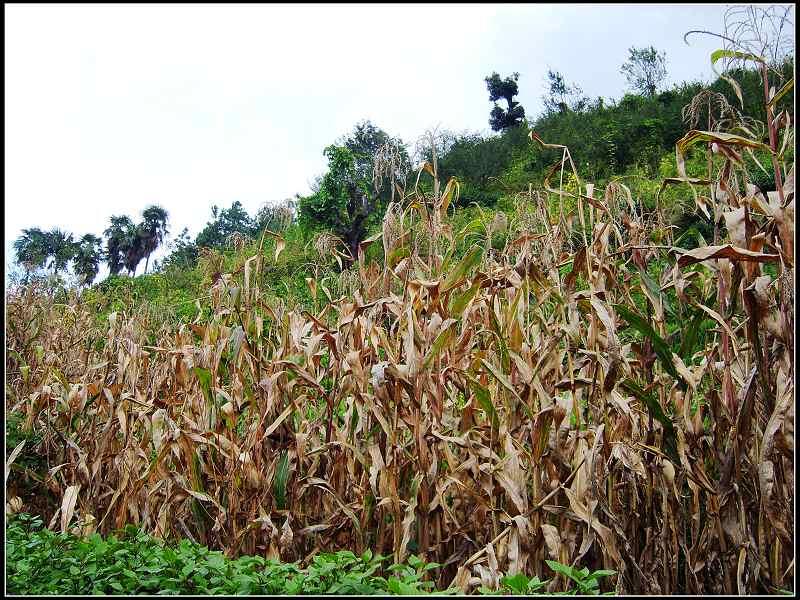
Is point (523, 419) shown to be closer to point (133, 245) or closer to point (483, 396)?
point (483, 396)

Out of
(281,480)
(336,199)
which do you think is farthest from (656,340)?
(336,199)

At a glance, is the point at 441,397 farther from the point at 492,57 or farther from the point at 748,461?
the point at 492,57

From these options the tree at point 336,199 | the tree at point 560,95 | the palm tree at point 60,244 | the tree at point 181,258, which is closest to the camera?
the tree at point 336,199

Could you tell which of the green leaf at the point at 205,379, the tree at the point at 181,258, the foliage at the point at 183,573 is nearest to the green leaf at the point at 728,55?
the foliage at the point at 183,573

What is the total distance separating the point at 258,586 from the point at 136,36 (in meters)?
2.07

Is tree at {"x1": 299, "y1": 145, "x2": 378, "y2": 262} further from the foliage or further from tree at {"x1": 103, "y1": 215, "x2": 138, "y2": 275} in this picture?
tree at {"x1": 103, "y1": 215, "x2": 138, "y2": 275}

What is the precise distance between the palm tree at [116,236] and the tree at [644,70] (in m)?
25.1

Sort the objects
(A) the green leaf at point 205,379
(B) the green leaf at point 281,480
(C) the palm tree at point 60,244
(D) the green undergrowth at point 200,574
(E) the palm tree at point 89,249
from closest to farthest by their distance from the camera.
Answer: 1. (D) the green undergrowth at point 200,574
2. (B) the green leaf at point 281,480
3. (A) the green leaf at point 205,379
4. (E) the palm tree at point 89,249
5. (C) the palm tree at point 60,244

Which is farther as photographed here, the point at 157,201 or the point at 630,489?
the point at 157,201

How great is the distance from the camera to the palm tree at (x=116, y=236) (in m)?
30.6

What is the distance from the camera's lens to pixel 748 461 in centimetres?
172

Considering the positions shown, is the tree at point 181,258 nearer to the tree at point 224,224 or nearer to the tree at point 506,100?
the tree at point 224,224

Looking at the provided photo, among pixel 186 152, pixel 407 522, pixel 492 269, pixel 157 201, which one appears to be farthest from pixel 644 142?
pixel 157 201

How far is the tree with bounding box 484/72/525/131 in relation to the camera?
68.2ft
